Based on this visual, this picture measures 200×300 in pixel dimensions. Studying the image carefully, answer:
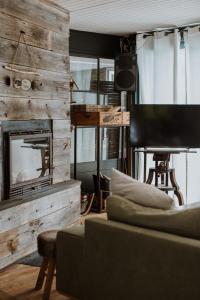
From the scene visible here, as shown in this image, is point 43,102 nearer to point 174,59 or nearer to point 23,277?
point 23,277

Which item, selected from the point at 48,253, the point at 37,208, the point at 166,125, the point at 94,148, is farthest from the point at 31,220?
the point at 94,148

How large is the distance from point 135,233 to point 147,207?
0.68ft

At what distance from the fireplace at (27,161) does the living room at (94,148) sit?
0.04 feet

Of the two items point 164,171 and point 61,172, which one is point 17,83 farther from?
point 164,171

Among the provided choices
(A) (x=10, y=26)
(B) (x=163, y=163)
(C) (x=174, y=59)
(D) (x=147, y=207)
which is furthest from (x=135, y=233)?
(C) (x=174, y=59)

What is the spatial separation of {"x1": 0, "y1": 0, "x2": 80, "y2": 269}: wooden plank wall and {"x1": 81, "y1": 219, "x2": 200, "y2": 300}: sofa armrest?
3.62 feet

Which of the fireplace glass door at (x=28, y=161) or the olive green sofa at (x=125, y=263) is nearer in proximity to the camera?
the olive green sofa at (x=125, y=263)

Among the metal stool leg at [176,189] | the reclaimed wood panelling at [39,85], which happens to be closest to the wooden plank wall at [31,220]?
the reclaimed wood panelling at [39,85]

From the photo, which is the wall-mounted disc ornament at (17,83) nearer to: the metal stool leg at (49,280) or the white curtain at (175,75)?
the metal stool leg at (49,280)

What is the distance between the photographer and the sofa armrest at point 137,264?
1.98 meters

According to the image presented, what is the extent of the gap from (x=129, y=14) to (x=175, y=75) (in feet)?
3.94

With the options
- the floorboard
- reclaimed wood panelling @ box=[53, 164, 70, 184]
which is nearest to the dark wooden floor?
the floorboard

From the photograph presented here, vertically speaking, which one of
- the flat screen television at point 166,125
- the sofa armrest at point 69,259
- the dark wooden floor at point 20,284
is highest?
the flat screen television at point 166,125

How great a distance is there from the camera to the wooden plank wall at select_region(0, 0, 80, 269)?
3.38 meters
